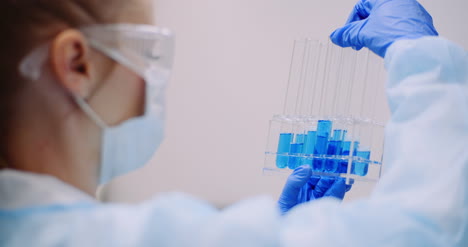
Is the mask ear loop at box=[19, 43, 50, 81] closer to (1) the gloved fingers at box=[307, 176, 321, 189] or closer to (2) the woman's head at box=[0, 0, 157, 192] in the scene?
(2) the woman's head at box=[0, 0, 157, 192]

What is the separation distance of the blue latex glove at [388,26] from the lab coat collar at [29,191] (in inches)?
33.5

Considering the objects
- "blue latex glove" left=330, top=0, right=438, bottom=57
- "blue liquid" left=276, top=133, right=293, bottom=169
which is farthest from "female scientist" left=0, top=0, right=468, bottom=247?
"blue liquid" left=276, top=133, right=293, bottom=169

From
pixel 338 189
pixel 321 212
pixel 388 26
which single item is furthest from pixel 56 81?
pixel 338 189

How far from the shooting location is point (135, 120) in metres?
0.96

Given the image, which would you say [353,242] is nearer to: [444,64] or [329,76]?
[444,64]

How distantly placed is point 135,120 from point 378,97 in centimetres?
100

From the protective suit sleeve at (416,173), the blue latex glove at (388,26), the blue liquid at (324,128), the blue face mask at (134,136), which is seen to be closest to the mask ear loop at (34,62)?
the blue face mask at (134,136)

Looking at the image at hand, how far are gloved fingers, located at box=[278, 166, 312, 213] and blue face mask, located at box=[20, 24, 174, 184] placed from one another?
0.62 m

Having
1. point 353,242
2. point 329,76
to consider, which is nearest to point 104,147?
point 353,242

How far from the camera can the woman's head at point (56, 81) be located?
0.84 m

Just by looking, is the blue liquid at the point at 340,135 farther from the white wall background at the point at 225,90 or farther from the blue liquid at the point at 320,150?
the white wall background at the point at 225,90

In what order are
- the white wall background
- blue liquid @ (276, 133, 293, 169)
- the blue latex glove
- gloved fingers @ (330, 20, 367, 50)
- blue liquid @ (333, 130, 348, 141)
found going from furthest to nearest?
the white wall background
blue liquid @ (276, 133, 293, 169)
blue liquid @ (333, 130, 348, 141)
gloved fingers @ (330, 20, 367, 50)
the blue latex glove

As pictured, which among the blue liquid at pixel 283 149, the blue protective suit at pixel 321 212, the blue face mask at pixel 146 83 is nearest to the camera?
the blue protective suit at pixel 321 212

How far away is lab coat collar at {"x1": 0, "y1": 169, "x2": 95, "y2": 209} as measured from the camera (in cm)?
81
